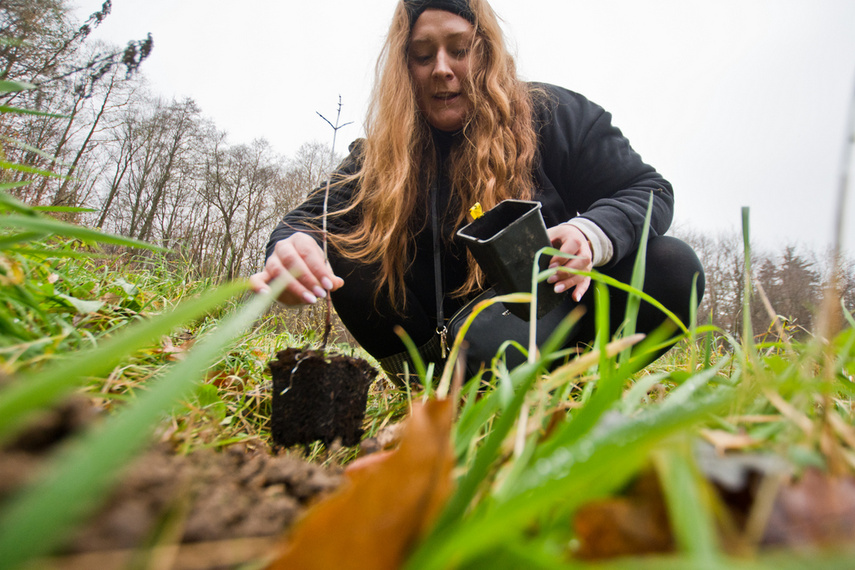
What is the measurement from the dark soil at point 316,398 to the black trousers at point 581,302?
1088mm

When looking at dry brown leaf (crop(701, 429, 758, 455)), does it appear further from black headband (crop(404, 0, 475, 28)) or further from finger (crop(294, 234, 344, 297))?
black headband (crop(404, 0, 475, 28))

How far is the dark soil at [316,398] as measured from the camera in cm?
100

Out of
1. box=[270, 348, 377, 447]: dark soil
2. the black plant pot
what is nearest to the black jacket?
the black plant pot

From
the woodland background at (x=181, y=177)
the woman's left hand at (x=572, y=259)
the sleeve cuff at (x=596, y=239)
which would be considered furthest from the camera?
the woodland background at (x=181, y=177)

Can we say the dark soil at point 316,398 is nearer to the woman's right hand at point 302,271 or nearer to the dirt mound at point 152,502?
the woman's right hand at point 302,271

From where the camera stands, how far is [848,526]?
277 millimetres

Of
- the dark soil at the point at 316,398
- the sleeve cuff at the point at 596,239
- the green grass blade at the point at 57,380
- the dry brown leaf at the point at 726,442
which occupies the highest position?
the sleeve cuff at the point at 596,239

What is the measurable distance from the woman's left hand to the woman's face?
105 cm

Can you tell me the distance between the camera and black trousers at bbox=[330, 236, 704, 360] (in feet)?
6.22

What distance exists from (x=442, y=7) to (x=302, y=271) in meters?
1.79

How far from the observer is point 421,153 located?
232cm

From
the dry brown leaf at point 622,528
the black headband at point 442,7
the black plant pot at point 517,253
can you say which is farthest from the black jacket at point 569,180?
the dry brown leaf at point 622,528

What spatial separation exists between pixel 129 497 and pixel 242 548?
8cm

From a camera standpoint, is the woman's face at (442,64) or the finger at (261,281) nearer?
the finger at (261,281)
